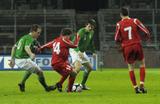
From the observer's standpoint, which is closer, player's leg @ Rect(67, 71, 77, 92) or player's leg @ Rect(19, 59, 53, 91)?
player's leg @ Rect(67, 71, 77, 92)

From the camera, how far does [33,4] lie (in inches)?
2103

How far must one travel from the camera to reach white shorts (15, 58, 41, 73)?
19250 millimetres

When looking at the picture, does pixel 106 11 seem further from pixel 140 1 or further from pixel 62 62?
pixel 62 62

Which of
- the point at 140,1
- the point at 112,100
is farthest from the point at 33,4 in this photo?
the point at 112,100

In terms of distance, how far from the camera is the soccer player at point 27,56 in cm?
1905

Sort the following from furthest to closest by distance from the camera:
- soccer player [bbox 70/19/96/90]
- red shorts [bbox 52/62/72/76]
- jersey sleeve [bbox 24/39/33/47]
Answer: soccer player [bbox 70/19/96/90], jersey sleeve [bbox 24/39/33/47], red shorts [bbox 52/62/72/76]

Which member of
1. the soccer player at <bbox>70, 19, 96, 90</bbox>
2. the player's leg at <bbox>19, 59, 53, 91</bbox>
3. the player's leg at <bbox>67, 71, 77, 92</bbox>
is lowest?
the player's leg at <bbox>67, 71, 77, 92</bbox>

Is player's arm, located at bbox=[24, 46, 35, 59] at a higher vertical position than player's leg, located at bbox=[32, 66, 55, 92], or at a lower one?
higher

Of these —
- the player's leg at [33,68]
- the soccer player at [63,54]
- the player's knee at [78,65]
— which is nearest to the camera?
Answer: the soccer player at [63,54]

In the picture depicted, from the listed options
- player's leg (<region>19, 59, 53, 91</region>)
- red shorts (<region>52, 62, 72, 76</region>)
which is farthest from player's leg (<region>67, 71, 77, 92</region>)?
player's leg (<region>19, 59, 53, 91</region>)

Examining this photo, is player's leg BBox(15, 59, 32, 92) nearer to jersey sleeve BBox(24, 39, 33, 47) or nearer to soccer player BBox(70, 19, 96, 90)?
jersey sleeve BBox(24, 39, 33, 47)

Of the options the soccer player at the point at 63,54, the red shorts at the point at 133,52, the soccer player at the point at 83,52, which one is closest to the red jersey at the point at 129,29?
the red shorts at the point at 133,52

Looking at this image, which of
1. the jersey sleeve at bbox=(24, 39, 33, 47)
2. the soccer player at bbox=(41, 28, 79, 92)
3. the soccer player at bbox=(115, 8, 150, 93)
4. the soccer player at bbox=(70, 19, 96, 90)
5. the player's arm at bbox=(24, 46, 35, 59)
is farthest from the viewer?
the soccer player at bbox=(70, 19, 96, 90)

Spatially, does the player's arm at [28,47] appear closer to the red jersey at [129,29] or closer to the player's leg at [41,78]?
the player's leg at [41,78]
